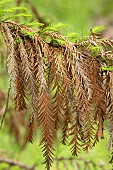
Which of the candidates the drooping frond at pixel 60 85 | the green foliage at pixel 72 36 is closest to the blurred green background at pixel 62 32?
the green foliage at pixel 72 36

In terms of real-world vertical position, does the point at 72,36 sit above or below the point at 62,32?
below

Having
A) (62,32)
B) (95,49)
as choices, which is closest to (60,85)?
(95,49)

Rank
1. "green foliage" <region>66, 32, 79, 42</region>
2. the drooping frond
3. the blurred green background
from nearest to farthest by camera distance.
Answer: the drooping frond → "green foliage" <region>66, 32, 79, 42</region> → the blurred green background

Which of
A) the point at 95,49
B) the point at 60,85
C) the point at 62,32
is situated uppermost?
the point at 62,32

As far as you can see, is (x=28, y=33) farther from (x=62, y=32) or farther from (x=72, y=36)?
(x=62, y=32)

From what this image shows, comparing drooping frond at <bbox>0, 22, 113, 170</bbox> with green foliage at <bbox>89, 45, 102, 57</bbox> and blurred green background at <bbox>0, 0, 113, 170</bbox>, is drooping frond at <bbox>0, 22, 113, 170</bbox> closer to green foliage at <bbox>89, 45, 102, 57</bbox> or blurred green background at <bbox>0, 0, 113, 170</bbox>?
green foliage at <bbox>89, 45, 102, 57</bbox>

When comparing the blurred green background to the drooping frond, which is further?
the blurred green background

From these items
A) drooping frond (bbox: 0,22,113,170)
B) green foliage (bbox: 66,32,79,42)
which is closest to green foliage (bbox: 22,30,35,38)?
drooping frond (bbox: 0,22,113,170)

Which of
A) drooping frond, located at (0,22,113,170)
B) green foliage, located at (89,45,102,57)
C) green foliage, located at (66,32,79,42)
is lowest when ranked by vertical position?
drooping frond, located at (0,22,113,170)
